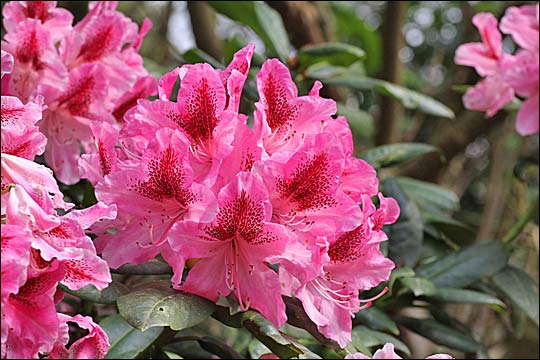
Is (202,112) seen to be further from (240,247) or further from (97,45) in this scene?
(97,45)

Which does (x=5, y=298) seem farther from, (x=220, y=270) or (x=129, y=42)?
(x=129, y=42)

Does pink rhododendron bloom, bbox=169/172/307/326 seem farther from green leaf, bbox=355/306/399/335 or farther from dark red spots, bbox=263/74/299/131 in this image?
green leaf, bbox=355/306/399/335

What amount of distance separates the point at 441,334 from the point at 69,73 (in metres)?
0.59

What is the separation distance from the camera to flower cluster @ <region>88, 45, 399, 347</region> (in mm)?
618

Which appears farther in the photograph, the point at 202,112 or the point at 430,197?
the point at 430,197

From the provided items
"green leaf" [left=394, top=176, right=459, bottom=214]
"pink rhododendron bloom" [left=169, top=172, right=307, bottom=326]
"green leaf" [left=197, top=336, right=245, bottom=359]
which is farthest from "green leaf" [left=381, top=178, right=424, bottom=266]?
"pink rhododendron bloom" [left=169, top=172, right=307, bottom=326]

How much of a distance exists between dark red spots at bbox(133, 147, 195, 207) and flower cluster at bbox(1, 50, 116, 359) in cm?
6

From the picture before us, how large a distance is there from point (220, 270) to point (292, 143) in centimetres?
12

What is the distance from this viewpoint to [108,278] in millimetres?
567

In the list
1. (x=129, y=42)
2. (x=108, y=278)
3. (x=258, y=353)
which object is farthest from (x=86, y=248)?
(x=129, y=42)

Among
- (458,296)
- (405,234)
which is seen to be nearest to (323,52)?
(405,234)

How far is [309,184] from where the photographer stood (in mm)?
632

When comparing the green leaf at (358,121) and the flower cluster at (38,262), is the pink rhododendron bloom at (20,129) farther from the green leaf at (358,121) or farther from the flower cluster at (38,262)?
the green leaf at (358,121)

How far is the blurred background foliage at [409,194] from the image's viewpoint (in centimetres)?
98
